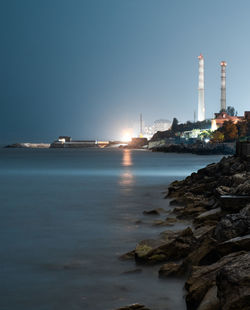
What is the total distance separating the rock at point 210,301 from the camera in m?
3.94

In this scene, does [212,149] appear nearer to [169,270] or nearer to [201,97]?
[201,97]

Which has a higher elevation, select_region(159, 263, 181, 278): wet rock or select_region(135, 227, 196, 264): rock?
select_region(135, 227, 196, 264): rock

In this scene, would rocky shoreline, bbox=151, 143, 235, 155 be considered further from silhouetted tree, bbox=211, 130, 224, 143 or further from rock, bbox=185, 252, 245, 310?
rock, bbox=185, 252, 245, 310

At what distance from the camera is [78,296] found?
4.96 m

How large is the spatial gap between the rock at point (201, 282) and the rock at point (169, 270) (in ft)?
2.74

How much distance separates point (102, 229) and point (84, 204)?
4469 mm

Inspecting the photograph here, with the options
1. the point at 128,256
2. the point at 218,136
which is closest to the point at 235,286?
the point at 128,256

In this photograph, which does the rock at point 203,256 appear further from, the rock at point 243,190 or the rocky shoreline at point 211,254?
the rock at point 243,190

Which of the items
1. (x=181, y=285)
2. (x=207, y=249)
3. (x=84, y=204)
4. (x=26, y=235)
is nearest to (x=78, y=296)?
(x=181, y=285)

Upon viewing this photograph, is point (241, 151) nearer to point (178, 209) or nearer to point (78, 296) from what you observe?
point (178, 209)

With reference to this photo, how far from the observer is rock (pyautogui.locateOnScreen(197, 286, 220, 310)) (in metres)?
3.94

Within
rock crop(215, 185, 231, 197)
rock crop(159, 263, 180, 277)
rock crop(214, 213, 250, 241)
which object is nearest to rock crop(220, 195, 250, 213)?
rock crop(215, 185, 231, 197)

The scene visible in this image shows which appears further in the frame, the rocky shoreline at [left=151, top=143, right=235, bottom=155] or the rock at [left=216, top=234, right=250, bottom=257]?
the rocky shoreline at [left=151, top=143, right=235, bottom=155]

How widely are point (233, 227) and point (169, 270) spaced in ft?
3.06
